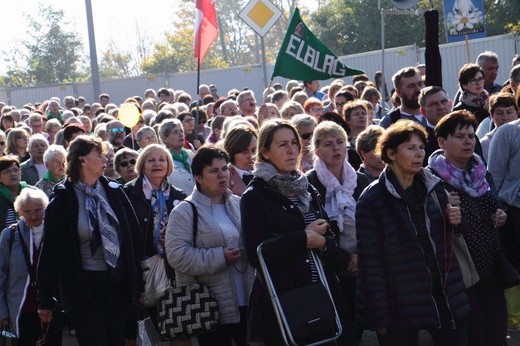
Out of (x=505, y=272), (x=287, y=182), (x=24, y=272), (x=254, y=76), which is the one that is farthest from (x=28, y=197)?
(x=254, y=76)

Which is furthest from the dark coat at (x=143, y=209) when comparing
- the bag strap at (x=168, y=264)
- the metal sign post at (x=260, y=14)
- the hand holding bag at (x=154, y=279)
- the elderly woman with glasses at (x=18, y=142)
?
the metal sign post at (x=260, y=14)

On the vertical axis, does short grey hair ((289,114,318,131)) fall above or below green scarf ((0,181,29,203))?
above

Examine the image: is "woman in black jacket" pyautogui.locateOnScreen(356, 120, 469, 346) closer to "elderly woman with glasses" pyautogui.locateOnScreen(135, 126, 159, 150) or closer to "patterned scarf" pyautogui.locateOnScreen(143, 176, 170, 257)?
"patterned scarf" pyautogui.locateOnScreen(143, 176, 170, 257)

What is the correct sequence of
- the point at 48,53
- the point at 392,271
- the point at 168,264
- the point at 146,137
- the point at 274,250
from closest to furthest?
1. the point at 274,250
2. the point at 392,271
3. the point at 168,264
4. the point at 146,137
5. the point at 48,53

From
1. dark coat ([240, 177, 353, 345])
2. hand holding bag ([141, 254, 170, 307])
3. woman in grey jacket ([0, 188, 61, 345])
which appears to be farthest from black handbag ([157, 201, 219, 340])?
woman in grey jacket ([0, 188, 61, 345])

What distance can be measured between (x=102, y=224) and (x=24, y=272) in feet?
4.35

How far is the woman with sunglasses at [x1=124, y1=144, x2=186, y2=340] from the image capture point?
7621 millimetres

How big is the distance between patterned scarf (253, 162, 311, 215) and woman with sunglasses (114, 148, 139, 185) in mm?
3460

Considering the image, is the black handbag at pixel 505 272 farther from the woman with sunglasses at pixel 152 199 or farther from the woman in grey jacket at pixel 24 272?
the woman in grey jacket at pixel 24 272

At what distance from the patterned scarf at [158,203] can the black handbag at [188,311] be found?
0.89 metres

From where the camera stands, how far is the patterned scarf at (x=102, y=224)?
709cm

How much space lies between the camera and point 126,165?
9.20 metres

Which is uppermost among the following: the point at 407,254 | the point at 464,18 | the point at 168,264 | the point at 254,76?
the point at 464,18

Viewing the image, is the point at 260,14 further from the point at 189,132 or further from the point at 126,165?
the point at 126,165
